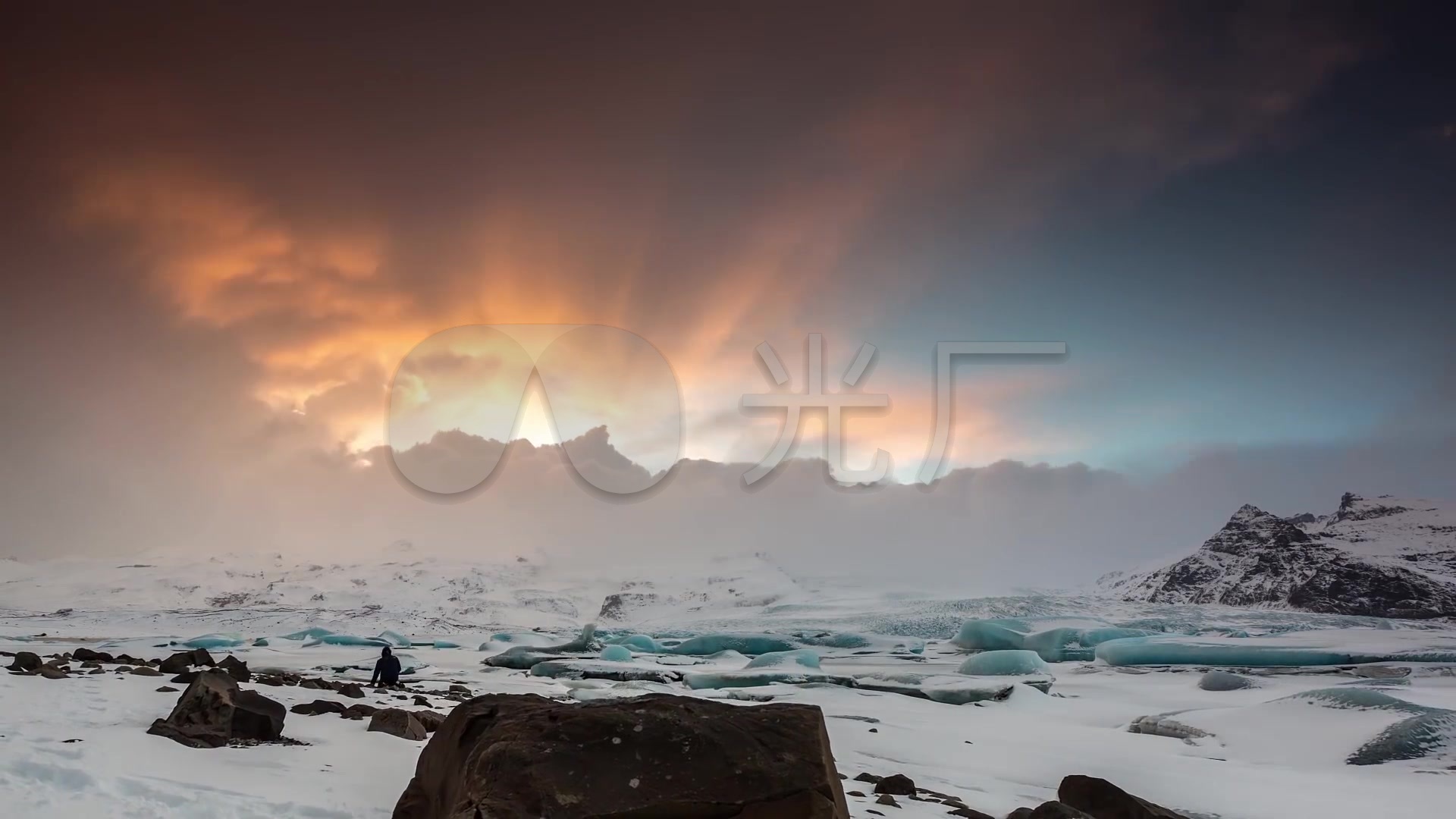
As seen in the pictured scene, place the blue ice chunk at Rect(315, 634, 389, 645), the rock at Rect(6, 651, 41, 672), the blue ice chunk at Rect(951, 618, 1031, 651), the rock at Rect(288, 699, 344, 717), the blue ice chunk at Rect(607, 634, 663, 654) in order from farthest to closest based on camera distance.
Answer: the blue ice chunk at Rect(315, 634, 389, 645), the blue ice chunk at Rect(607, 634, 663, 654), the blue ice chunk at Rect(951, 618, 1031, 651), the rock at Rect(6, 651, 41, 672), the rock at Rect(288, 699, 344, 717)

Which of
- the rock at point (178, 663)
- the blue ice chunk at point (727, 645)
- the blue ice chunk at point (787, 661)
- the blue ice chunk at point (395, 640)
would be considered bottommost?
the blue ice chunk at point (395, 640)

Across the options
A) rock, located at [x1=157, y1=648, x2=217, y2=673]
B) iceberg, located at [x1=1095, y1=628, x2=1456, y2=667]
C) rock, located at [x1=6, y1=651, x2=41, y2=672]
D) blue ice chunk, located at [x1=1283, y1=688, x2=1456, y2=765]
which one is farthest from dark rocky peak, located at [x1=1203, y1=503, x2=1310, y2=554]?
rock, located at [x1=6, y1=651, x2=41, y2=672]

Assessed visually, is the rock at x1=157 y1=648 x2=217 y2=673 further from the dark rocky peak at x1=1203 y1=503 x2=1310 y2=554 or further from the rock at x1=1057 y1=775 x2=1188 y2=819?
the dark rocky peak at x1=1203 y1=503 x2=1310 y2=554

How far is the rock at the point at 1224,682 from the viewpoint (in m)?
19.3

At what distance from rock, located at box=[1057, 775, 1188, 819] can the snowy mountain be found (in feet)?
219

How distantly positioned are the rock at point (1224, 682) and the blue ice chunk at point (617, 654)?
20850 mm

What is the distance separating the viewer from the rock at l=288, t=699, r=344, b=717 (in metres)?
9.80

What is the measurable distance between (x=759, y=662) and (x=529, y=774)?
23.8m

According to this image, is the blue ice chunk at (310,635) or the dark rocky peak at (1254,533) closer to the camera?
the blue ice chunk at (310,635)

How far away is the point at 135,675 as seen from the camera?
1301cm

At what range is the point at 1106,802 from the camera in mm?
6422

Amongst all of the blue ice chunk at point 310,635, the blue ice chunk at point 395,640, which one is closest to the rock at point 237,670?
the blue ice chunk at point 395,640

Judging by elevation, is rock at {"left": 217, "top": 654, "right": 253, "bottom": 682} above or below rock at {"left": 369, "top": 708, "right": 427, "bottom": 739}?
below

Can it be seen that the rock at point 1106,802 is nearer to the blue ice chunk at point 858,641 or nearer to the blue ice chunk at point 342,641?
the blue ice chunk at point 858,641
